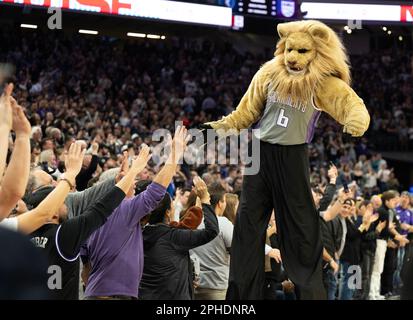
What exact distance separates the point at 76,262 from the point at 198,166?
9.81m

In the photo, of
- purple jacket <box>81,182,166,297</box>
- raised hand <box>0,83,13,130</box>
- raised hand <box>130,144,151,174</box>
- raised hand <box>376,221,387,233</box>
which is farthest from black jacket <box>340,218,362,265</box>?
raised hand <box>0,83,13,130</box>

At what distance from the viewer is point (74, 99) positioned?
16.0m

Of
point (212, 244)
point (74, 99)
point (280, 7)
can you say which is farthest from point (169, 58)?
point (212, 244)

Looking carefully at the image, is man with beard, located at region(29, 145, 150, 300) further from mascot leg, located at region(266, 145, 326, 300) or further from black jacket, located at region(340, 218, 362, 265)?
black jacket, located at region(340, 218, 362, 265)

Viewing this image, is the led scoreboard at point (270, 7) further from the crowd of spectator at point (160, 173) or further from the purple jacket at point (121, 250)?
the purple jacket at point (121, 250)

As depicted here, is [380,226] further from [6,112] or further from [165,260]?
[6,112]

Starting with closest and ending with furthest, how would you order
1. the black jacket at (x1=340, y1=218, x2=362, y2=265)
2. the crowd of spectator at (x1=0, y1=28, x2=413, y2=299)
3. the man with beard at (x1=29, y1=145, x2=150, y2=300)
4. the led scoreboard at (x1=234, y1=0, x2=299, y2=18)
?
1. the man with beard at (x1=29, y1=145, x2=150, y2=300)
2. the crowd of spectator at (x1=0, y1=28, x2=413, y2=299)
3. the black jacket at (x1=340, y1=218, x2=362, y2=265)
4. the led scoreboard at (x1=234, y1=0, x2=299, y2=18)

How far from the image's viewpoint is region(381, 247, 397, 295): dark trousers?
36.9 ft

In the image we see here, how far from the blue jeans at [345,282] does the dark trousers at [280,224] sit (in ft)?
17.6

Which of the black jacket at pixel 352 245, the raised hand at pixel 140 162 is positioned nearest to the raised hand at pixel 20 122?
the raised hand at pixel 140 162

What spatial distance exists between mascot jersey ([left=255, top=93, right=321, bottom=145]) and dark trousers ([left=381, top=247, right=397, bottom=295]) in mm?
7173

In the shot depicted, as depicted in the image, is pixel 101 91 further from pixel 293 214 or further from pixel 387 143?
pixel 293 214

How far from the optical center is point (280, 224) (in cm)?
450

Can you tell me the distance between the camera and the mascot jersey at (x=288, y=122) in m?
4.48
